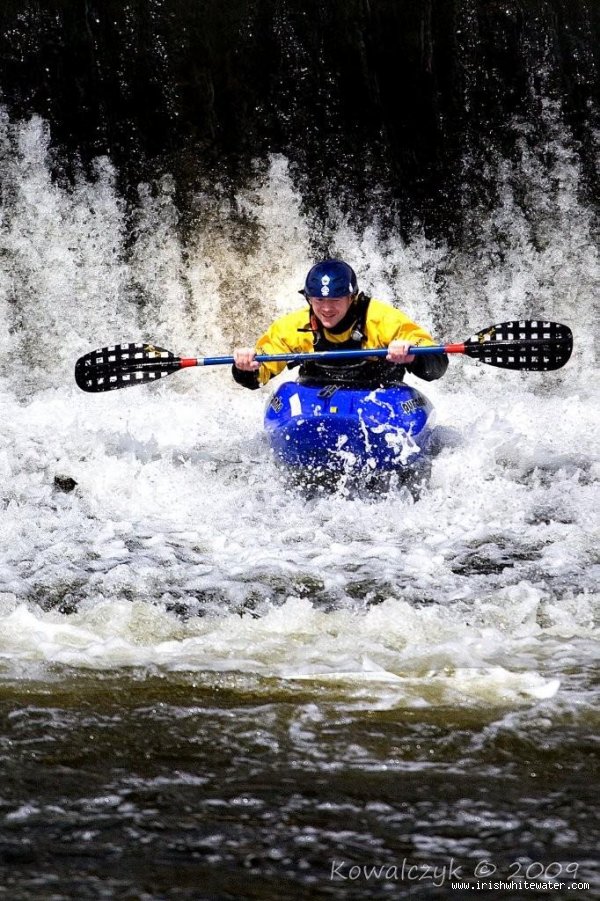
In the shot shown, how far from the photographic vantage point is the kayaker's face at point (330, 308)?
19.7ft

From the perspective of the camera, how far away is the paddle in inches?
240

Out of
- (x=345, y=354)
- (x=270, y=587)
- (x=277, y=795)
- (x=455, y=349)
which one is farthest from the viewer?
(x=455, y=349)

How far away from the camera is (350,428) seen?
5.84 metres

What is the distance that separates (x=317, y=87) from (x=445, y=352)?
403 centimetres

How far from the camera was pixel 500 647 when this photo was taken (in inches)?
150

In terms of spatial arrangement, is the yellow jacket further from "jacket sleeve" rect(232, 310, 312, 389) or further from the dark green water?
the dark green water

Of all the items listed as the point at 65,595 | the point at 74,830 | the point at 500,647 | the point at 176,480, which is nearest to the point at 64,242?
the point at 176,480

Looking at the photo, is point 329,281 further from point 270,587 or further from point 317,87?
point 317,87

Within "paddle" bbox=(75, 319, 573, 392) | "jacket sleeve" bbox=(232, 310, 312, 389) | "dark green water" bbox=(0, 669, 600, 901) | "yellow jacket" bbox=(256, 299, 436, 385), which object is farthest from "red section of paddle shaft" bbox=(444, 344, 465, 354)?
"dark green water" bbox=(0, 669, 600, 901)

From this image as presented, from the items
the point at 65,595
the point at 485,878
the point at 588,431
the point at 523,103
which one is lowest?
the point at 485,878

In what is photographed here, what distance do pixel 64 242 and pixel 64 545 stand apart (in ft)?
14.9

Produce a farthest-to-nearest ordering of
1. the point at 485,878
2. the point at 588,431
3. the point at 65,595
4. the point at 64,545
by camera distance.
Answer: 1. the point at 588,431
2. the point at 64,545
3. the point at 65,595
4. the point at 485,878

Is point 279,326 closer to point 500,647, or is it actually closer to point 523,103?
point 500,647

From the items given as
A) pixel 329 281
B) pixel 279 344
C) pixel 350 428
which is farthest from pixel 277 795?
pixel 279 344
